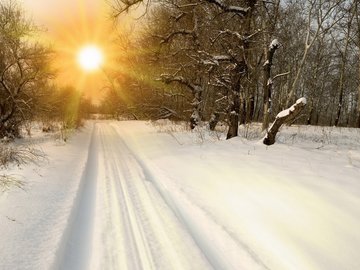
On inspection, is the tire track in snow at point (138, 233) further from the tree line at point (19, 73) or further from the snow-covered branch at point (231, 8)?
the tree line at point (19, 73)

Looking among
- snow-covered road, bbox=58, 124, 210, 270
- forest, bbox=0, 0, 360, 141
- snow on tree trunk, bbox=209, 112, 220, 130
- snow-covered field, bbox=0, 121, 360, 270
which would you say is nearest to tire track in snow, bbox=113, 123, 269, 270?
snow-covered field, bbox=0, 121, 360, 270

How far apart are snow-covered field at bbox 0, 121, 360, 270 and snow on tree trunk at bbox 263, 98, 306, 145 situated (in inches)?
30.2

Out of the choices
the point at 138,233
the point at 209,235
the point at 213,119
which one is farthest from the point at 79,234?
the point at 213,119

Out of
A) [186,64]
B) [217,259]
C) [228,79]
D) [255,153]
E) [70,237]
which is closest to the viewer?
[217,259]

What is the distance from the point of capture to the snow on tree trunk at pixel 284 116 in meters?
8.69

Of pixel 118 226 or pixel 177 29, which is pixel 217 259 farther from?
pixel 177 29

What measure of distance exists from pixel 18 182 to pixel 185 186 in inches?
142

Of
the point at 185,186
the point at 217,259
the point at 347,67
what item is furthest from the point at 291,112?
the point at 347,67

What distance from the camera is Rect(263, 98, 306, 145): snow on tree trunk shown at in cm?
869

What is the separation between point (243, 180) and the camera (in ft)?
22.4

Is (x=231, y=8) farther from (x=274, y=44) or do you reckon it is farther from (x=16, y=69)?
(x=16, y=69)

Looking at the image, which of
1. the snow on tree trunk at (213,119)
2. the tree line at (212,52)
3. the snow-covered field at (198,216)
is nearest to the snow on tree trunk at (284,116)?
the snow-covered field at (198,216)

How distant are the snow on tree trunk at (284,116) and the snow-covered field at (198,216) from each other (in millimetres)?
766

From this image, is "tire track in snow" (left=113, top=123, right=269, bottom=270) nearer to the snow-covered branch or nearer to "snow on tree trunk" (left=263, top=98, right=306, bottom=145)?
"snow on tree trunk" (left=263, top=98, right=306, bottom=145)
